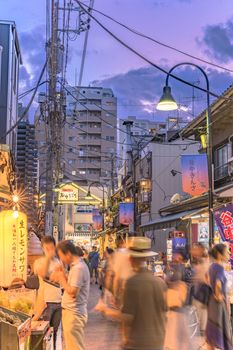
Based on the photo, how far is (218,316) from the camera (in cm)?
788

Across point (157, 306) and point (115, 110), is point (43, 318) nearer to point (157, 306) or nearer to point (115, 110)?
point (157, 306)

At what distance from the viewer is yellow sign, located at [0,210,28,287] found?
26.3 ft

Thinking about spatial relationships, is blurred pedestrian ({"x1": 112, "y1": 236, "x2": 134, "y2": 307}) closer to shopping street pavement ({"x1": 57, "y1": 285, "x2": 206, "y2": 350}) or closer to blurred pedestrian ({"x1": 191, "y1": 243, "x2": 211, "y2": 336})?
blurred pedestrian ({"x1": 191, "y1": 243, "x2": 211, "y2": 336})

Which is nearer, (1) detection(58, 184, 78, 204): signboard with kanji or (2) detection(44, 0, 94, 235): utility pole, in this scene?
(2) detection(44, 0, 94, 235): utility pole

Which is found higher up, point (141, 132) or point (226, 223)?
point (141, 132)

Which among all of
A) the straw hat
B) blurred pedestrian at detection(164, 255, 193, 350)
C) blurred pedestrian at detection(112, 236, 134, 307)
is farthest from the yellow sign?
the straw hat

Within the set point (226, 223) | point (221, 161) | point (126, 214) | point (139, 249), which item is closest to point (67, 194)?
point (126, 214)

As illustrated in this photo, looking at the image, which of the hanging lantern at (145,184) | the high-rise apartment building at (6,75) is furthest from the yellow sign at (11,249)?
the hanging lantern at (145,184)

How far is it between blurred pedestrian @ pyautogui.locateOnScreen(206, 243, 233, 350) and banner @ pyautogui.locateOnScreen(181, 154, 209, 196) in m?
9.68

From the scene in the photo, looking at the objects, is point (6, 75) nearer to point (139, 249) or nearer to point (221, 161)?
point (221, 161)

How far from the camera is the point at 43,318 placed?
7.88 meters

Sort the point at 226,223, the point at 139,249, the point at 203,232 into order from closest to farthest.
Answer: the point at 139,249 → the point at 226,223 → the point at 203,232

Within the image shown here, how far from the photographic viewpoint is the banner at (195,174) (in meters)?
17.6

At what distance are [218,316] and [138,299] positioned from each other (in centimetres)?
356
